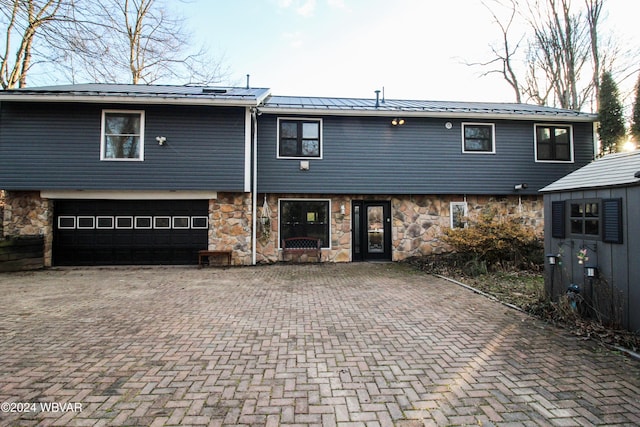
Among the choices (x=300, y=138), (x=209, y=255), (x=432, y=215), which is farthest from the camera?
(x=432, y=215)

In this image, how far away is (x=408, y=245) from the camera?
988 cm

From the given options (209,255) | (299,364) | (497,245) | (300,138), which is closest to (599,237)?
(497,245)

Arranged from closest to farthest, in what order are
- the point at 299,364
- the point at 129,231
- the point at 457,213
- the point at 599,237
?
the point at 299,364, the point at 599,237, the point at 129,231, the point at 457,213

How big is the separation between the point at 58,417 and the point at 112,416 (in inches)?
15.3

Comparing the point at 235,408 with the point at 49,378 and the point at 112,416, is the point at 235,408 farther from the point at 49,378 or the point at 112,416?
the point at 49,378

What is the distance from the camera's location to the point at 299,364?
2988 millimetres

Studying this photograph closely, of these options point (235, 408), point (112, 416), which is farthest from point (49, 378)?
point (235, 408)

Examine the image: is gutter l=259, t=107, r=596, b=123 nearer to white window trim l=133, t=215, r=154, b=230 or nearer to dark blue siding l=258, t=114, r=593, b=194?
dark blue siding l=258, t=114, r=593, b=194

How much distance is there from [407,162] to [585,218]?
19.1 ft

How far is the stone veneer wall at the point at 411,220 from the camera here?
31.0ft

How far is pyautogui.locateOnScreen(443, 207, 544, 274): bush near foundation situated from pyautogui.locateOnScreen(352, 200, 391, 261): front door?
7.23 feet

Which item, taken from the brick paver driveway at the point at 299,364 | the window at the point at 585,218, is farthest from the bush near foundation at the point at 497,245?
the window at the point at 585,218

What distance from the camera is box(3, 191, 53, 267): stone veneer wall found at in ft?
27.8

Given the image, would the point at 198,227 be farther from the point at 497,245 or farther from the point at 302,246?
the point at 497,245
